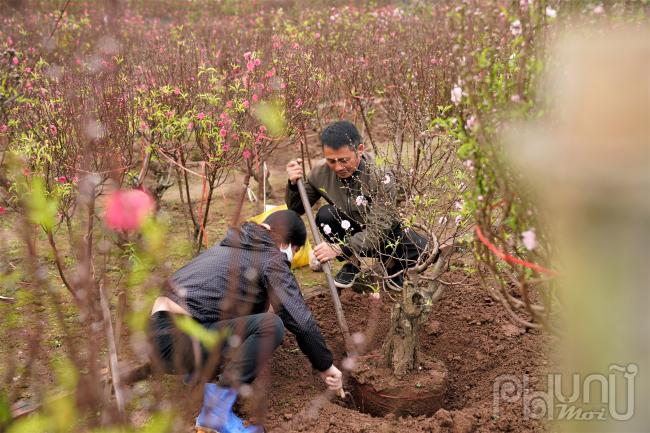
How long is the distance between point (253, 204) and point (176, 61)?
5.20ft

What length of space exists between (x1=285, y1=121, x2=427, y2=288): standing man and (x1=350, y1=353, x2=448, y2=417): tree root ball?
61 cm

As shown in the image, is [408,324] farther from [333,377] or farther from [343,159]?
[343,159]

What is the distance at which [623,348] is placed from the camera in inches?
35.7

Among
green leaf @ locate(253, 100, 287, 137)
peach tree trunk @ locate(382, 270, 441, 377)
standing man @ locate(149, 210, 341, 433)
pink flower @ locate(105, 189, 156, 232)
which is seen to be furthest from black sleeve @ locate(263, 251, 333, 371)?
pink flower @ locate(105, 189, 156, 232)

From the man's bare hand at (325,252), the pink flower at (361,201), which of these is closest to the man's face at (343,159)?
the pink flower at (361,201)

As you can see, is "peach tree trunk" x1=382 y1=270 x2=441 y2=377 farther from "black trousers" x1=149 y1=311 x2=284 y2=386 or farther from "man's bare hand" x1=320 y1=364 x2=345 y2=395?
"black trousers" x1=149 y1=311 x2=284 y2=386

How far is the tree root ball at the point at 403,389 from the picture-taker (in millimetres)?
3299

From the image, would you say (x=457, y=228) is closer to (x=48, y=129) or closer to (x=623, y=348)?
(x=623, y=348)

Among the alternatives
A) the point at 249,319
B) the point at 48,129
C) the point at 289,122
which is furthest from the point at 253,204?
the point at 249,319

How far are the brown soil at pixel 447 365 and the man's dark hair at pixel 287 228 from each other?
0.82 m

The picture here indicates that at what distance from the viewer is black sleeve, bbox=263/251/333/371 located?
3.14m

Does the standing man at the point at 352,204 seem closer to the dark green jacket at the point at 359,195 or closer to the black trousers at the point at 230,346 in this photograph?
the dark green jacket at the point at 359,195

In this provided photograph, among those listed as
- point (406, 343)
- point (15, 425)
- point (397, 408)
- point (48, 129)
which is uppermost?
point (48, 129)

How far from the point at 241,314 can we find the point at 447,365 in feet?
4.37
